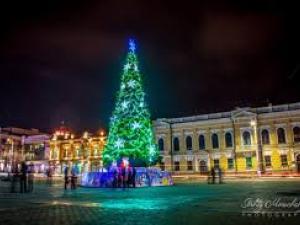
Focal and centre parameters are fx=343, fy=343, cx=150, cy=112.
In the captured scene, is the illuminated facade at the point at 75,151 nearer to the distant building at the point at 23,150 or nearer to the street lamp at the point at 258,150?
the distant building at the point at 23,150

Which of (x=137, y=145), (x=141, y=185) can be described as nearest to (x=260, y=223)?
(x=141, y=185)

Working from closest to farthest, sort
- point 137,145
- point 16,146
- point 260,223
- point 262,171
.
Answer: point 260,223, point 137,145, point 262,171, point 16,146

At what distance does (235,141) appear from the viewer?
173ft

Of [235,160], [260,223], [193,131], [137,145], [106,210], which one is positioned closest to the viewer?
[260,223]

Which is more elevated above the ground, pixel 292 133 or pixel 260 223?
pixel 292 133

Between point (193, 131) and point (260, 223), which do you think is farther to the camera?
point (193, 131)

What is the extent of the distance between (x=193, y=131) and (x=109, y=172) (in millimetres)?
31713

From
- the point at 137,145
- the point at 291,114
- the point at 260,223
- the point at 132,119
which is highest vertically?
the point at 291,114

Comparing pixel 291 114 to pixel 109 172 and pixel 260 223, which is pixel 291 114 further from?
pixel 260 223

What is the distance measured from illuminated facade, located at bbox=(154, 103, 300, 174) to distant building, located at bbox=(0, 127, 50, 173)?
34332mm

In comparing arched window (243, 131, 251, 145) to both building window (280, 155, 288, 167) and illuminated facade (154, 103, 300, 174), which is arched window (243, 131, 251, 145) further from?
building window (280, 155, 288, 167)

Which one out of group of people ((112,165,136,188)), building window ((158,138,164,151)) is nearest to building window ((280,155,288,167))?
building window ((158,138,164,151))

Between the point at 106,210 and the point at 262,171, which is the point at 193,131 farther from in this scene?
the point at 106,210

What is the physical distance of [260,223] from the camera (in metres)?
7.75
